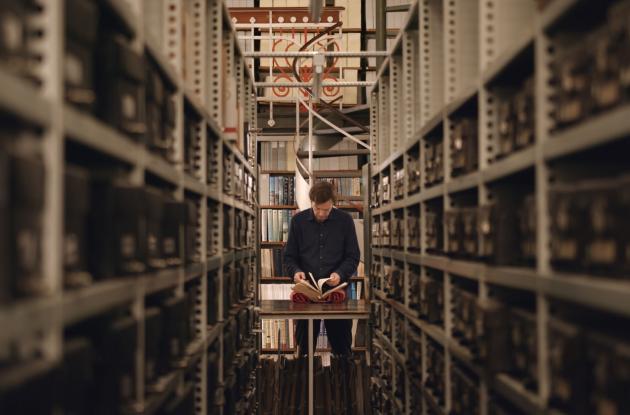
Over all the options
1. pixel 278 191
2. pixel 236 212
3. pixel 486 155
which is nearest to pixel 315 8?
pixel 236 212

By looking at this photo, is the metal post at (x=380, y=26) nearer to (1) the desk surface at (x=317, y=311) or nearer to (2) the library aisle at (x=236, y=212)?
(2) the library aisle at (x=236, y=212)

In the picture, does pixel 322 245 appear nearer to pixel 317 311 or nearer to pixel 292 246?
pixel 292 246

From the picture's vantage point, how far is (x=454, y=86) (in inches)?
87.8

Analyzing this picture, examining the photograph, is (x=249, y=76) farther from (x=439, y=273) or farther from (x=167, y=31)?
(x=167, y=31)

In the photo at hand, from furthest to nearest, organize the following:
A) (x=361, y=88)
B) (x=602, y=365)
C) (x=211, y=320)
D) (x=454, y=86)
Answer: (x=361, y=88) → (x=211, y=320) → (x=454, y=86) → (x=602, y=365)

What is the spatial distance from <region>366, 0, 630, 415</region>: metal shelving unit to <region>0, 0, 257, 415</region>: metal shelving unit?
2.55ft

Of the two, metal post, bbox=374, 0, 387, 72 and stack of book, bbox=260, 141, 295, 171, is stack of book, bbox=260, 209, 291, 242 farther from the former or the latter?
metal post, bbox=374, 0, 387, 72

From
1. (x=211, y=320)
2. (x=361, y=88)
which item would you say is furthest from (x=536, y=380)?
(x=361, y=88)

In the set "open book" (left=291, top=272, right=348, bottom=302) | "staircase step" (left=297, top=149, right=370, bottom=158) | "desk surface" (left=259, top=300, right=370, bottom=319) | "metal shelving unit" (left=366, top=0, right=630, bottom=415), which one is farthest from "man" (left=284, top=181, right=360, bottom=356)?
"staircase step" (left=297, top=149, right=370, bottom=158)

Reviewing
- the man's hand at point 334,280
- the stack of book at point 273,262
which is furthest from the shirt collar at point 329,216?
the stack of book at point 273,262

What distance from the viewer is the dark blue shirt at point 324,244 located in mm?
4453

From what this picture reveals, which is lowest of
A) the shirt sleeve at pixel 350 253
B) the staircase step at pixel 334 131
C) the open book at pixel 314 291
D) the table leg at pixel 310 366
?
the table leg at pixel 310 366

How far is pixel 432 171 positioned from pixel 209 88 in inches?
34.7

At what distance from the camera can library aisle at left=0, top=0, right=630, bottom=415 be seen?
0.93 m
